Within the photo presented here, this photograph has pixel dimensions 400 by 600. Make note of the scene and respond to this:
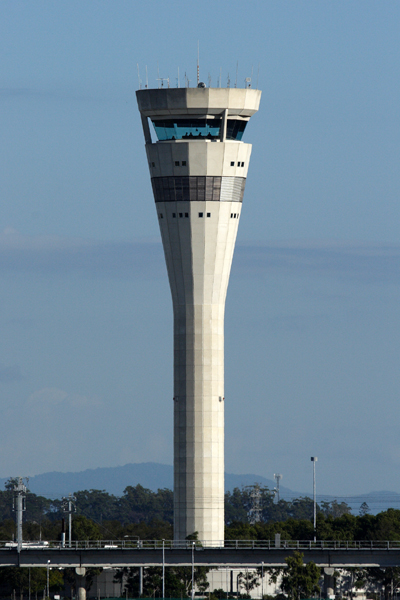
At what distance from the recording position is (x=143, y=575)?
592 feet

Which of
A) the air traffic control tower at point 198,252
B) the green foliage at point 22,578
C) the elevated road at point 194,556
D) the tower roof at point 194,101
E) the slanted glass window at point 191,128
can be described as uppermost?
the tower roof at point 194,101

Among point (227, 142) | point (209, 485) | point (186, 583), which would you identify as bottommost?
point (186, 583)

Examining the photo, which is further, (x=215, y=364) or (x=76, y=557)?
(x=215, y=364)

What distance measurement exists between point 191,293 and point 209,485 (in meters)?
25.3

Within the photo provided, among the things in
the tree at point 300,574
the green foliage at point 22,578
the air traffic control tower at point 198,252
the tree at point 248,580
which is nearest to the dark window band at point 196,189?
the air traffic control tower at point 198,252

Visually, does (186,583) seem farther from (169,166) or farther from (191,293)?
(169,166)

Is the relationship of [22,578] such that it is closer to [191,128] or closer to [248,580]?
[248,580]

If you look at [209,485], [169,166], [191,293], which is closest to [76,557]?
[209,485]

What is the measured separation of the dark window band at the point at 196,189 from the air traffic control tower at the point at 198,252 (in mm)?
130

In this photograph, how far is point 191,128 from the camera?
170750mm

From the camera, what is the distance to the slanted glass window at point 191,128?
17062cm

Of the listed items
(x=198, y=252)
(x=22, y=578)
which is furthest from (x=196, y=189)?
(x=22, y=578)

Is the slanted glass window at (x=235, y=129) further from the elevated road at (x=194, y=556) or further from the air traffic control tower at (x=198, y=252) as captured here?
the elevated road at (x=194, y=556)

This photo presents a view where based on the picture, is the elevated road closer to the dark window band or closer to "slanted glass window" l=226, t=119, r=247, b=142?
the dark window band
